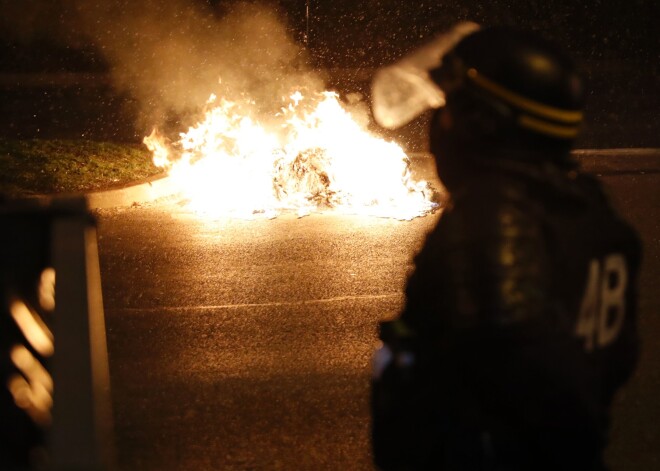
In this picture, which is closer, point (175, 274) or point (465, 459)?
point (465, 459)

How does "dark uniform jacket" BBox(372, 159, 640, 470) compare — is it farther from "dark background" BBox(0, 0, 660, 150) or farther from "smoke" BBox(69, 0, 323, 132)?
"smoke" BBox(69, 0, 323, 132)

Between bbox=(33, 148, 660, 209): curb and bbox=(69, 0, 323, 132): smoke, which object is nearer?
bbox=(33, 148, 660, 209): curb

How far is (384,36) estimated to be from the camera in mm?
22891

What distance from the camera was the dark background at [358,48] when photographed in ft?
54.9

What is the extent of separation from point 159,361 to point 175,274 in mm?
1819

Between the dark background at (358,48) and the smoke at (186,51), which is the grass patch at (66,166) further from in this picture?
the smoke at (186,51)

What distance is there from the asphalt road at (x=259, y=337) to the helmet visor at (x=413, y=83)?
2.12m

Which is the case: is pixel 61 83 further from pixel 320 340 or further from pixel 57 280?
pixel 57 280

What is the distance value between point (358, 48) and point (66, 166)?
1351 cm

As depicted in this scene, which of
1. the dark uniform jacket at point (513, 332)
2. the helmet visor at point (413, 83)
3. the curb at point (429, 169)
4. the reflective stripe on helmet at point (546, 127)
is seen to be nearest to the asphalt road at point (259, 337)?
the curb at point (429, 169)

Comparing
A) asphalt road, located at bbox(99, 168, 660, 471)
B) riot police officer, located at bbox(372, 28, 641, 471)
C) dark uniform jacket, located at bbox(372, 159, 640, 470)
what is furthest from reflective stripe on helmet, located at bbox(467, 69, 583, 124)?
asphalt road, located at bbox(99, 168, 660, 471)

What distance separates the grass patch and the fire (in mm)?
779

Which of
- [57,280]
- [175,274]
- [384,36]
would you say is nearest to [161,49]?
[384,36]

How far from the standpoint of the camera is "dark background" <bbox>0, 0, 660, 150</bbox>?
16734 mm
